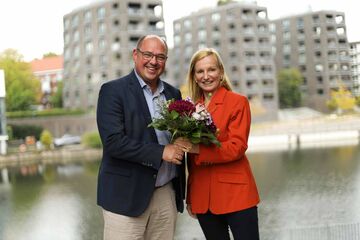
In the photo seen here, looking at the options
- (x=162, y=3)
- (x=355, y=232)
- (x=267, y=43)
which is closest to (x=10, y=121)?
(x=162, y=3)

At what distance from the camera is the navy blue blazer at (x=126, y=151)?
2035 millimetres

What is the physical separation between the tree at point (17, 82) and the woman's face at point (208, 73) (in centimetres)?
3760

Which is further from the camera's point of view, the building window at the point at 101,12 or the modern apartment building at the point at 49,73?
the modern apartment building at the point at 49,73

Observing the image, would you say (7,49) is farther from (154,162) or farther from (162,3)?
(154,162)

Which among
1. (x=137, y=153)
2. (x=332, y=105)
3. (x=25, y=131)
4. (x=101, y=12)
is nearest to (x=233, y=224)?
(x=137, y=153)

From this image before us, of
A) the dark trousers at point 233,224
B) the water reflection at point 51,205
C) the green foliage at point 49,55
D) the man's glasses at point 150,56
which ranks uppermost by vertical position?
the green foliage at point 49,55

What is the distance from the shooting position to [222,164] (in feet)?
6.97

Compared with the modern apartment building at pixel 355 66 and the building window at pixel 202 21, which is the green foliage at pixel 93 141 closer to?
the building window at pixel 202 21

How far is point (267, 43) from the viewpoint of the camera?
40188mm

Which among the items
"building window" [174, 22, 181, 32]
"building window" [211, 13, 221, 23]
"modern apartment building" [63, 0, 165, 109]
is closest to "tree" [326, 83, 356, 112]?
"building window" [211, 13, 221, 23]

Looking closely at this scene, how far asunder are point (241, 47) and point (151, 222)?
1486 inches

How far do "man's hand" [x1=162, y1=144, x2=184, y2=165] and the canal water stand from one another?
1.98m

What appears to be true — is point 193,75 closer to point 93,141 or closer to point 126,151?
point 126,151

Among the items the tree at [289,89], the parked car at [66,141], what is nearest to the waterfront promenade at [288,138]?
the parked car at [66,141]
